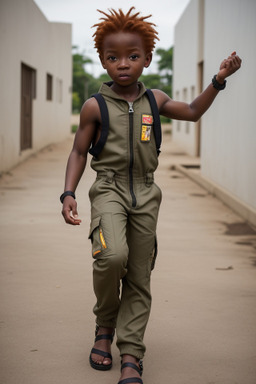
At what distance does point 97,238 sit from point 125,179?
0.34m

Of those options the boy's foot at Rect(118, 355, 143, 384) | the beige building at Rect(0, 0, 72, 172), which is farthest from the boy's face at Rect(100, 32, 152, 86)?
the beige building at Rect(0, 0, 72, 172)

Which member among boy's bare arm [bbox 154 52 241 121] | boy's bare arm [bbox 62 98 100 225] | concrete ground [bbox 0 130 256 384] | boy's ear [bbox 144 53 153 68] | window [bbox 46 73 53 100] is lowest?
concrete ground [bbox 0 130 256 384]

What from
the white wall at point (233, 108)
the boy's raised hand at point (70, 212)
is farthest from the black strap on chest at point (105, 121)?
the white wall at point (233, 108)

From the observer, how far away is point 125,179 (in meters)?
3.28

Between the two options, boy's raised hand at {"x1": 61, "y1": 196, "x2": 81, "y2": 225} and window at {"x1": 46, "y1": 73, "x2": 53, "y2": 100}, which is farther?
window at {"x1": 46, "y1": 73, "x2": 53, "y2": 100}

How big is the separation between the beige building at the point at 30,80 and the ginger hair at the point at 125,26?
1032cm

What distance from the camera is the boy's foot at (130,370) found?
311 cm

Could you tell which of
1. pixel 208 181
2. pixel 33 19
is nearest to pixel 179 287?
pixel 208 181

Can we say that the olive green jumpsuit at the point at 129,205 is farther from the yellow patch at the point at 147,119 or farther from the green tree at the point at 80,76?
the green tree at the point at 80,76

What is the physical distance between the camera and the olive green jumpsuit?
3.20 metres

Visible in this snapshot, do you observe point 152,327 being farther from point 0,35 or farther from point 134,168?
point 0,35

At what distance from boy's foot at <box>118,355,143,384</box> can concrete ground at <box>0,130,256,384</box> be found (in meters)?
0.11

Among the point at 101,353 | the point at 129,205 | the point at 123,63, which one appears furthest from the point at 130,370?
the point at 123,63

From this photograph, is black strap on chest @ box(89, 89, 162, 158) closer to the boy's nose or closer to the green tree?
the boy's nose
